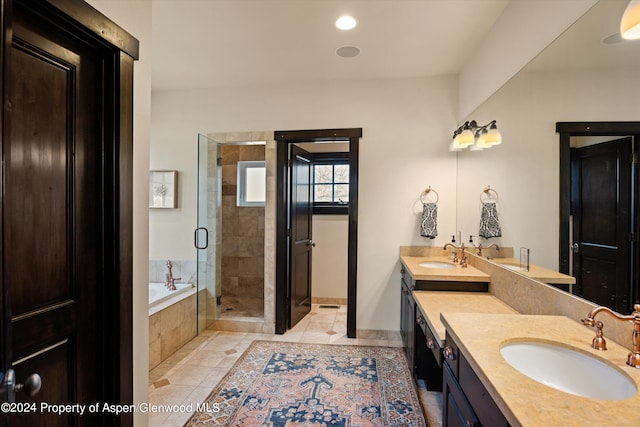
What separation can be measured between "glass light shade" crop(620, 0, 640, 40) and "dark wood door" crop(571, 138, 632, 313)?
1.16ft

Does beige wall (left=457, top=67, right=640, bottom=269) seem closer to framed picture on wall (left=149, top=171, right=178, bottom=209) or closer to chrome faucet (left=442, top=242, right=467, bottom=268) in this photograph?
chrome faucet (left=442, top=242, right=467, bottom=268)

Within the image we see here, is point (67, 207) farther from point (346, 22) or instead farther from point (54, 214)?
point (346, 22)

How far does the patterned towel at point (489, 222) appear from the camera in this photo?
7.49 ft

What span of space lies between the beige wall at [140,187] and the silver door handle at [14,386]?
42 cm

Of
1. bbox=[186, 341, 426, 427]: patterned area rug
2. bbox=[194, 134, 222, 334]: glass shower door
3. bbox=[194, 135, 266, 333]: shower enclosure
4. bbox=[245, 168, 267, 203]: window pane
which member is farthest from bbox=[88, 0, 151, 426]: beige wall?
bbox=[245, 168, 267, 203]: window pane

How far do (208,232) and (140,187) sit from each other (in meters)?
1.95

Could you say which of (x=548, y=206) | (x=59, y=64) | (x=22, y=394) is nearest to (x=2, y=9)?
(x=59, y=64)

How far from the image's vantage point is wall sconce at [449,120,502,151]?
226 cm

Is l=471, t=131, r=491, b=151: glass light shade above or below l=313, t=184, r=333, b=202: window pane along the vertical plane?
above

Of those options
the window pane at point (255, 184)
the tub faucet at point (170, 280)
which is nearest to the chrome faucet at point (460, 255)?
the window pane at point (255, 184)

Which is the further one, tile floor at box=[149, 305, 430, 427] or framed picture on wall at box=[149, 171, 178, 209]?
framed picture on wall at box=[149, 171, 178, 209]

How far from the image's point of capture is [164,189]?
3557mm

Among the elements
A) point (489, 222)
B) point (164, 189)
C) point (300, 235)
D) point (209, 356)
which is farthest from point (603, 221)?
point (164, 189)

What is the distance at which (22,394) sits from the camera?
103 cm
